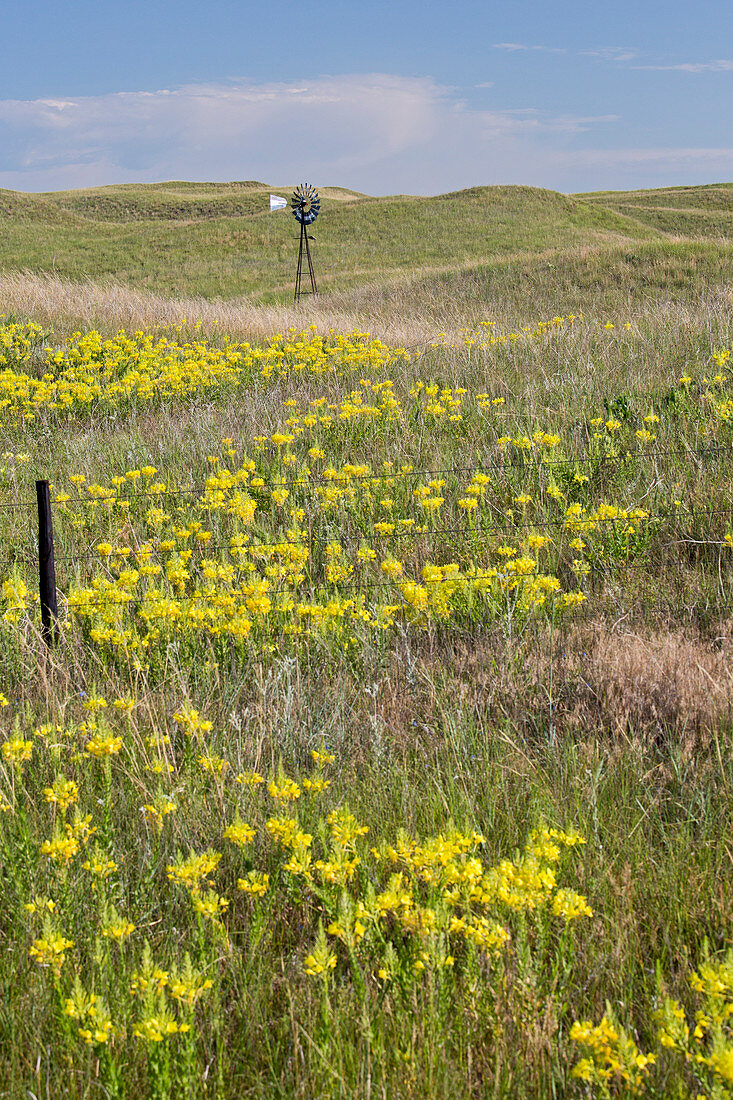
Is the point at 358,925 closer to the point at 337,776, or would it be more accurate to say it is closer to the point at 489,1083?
the point at 489,1083

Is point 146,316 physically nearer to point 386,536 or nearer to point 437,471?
point 437,471

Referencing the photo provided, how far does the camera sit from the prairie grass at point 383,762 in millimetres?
1742

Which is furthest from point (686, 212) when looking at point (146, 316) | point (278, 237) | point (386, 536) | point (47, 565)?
point (47, 565)

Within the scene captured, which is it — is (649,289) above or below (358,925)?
above

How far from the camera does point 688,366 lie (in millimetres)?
7340

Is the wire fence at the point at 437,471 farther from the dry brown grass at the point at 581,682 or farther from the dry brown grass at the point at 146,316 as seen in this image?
the dry brown grass at the point at 146,316

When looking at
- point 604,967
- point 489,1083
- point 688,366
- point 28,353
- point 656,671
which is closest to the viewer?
point 489,1083

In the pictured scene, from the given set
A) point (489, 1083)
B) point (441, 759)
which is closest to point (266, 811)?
point (441, 759)

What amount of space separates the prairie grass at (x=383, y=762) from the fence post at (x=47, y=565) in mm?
76

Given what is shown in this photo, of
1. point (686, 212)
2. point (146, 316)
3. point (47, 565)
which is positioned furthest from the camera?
point (686, 212)

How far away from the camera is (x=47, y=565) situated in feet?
12.1

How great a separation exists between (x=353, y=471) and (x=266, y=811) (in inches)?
108

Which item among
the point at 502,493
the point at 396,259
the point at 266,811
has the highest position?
the point at 396,259

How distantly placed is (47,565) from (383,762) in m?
1.98
